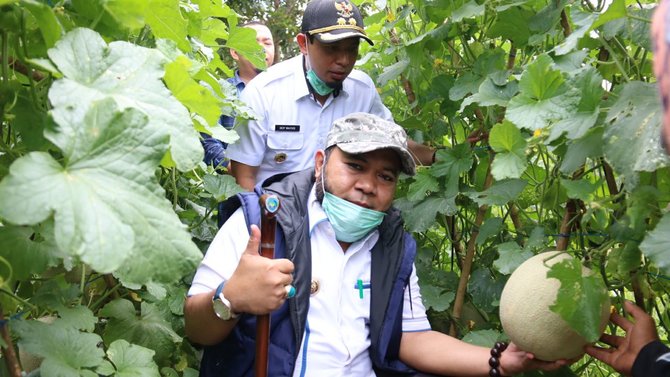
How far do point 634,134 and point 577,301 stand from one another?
0.40 m

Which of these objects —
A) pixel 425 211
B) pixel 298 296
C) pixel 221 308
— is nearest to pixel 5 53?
pixel 221 308

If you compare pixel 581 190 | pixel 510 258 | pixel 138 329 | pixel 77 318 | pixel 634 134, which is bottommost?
pixel 138 329

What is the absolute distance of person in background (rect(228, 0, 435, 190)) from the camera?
2.86 metres

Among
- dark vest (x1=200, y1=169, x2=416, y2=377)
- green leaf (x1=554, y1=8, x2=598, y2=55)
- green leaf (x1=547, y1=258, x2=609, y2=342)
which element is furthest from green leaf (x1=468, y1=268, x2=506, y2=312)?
green leaf (x1=554, y1=8, x2=598, y2=55)

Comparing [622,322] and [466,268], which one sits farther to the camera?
[466,268]

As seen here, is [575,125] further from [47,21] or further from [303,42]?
[303,42]

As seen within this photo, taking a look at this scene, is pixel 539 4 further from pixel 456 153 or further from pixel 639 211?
pixel 639 211

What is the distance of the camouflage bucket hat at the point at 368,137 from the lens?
6.42 feet

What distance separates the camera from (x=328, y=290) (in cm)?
193

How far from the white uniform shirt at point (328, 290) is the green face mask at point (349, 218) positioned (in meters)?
0.03

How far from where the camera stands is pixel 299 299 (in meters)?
1.86

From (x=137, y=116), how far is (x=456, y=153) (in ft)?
5.26

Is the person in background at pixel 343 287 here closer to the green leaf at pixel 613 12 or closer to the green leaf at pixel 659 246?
the green leaf at pixel 659 246

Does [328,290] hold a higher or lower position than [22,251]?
lower
